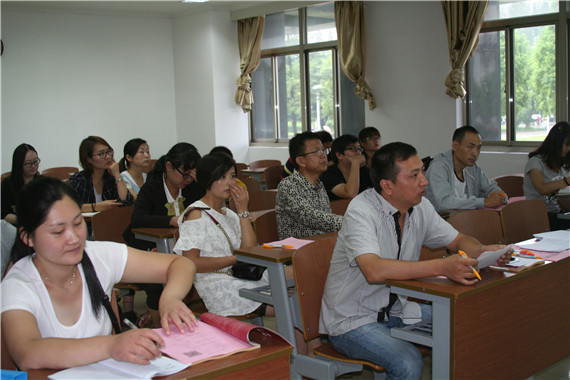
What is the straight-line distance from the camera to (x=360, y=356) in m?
2.28

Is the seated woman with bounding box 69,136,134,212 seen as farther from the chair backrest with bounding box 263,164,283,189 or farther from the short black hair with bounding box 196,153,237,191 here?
the chair backrest with bounding box 263,164,283,189

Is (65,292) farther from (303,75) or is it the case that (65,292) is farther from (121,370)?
(303,75)

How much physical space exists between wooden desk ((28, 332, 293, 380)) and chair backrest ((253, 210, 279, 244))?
1.85m

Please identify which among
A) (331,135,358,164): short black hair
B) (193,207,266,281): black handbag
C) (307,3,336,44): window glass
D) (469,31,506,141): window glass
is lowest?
(193,207,266,281): black handbag

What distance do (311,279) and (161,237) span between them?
1229 millimetres

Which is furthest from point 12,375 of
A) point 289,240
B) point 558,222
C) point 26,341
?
point 558,222

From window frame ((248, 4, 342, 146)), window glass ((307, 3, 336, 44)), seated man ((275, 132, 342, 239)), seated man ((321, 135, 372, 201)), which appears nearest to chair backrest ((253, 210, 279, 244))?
seated man ((275, 132, 342, 239))

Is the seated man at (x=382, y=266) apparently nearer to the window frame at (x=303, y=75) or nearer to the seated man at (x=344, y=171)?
the seated man at (x=344, y=171)

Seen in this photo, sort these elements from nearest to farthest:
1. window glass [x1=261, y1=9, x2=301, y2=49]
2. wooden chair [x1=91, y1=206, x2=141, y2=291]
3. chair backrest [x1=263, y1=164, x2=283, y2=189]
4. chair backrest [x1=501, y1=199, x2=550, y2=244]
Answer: chair backrest [x1=501, y1=199, x2=550, y2=244] < wooden chair [x1=91, y1=206, x2=141, y2=291] < chair backrest [x1=263, y1=164, x2=283, y2=189] < window glass [x1=261, y1=9, x2=301, y2=49]

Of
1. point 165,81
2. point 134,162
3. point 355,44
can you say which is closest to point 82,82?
point 165,81

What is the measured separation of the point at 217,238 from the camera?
2945 mm

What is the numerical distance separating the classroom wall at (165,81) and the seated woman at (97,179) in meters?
4.58

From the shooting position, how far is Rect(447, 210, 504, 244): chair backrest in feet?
10.1

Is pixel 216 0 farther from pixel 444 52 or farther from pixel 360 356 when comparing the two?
pixel 360 356
